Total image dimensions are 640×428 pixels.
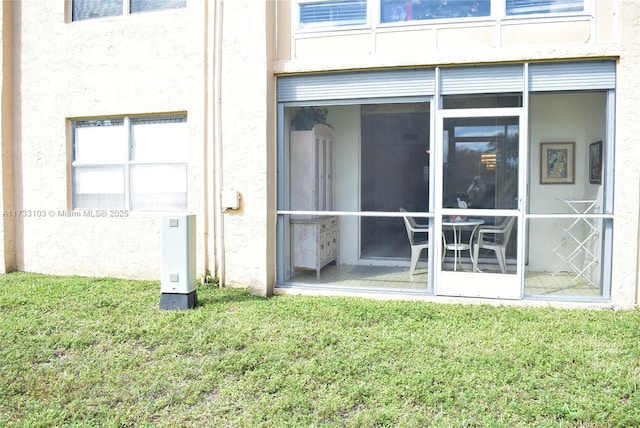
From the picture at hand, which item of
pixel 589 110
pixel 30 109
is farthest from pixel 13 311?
pixel 589 110

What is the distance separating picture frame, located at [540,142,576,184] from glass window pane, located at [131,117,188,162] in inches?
215

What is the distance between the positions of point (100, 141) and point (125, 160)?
1.80 feet

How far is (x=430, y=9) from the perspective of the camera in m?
6.29

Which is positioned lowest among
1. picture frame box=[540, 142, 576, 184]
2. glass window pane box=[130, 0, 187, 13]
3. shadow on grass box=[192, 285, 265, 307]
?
shadow on grass box=[192, 285, 265, 307]

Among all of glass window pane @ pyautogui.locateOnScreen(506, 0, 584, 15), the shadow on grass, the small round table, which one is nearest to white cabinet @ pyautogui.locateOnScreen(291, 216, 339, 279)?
the shadow on grass

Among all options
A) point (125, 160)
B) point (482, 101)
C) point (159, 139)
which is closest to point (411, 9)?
point (482, 101)

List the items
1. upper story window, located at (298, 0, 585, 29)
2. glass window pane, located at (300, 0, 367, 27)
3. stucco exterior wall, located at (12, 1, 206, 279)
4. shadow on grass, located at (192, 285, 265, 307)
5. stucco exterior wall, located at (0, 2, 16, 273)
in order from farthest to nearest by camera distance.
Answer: stucco exterior wall, located at (0, 2, 16, 273) → stucco exterior wall, located at (12, 1, 206, 279) → glass window pane, located at (300, 0, 367, 27) → shadow on grass, located at (192, 285, 265, 307) → upper story window, located at (298, 0, 585, 29)

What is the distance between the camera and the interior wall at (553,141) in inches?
291

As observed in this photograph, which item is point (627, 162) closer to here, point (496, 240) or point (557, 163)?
point (496, 240)

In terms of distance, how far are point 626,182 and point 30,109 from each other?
8.31m

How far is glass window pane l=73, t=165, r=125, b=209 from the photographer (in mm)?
7543

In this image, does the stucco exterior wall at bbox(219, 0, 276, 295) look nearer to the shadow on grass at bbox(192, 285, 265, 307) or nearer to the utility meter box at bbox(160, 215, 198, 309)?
the shadow on grass at bbox(192, 285, 265, 307)

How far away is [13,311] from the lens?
579 cm

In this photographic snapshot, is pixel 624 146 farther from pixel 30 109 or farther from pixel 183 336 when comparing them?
pixel 30 109
